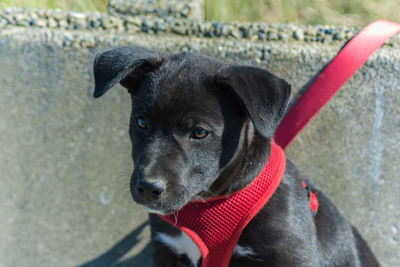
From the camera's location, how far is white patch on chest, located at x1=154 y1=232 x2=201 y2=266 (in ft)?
7.86

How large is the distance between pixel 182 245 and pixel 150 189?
0.67m

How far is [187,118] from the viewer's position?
2.03 metres

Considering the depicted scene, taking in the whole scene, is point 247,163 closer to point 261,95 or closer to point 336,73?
point 261,95

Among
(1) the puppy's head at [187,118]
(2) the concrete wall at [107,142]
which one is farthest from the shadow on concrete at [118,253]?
(1) the puppy's head at [187,118]

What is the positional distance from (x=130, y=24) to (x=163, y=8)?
26 centimetres

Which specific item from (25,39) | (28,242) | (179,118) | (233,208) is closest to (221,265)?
(233,208)

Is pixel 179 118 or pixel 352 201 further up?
pixel 179 118

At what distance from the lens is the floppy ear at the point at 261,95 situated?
186cm

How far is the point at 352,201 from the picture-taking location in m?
3.00

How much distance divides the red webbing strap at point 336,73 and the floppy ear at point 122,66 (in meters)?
1.02

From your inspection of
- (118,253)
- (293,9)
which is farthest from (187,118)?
(293,9)

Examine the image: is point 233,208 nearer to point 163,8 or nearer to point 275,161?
point 275,161

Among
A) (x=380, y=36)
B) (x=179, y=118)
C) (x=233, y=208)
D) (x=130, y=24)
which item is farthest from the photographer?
(x=130, y=24)

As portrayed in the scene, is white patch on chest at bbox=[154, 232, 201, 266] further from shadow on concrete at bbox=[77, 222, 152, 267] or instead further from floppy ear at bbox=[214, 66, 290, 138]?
floppy ear at bbox=[214, 66, 290, 138]
